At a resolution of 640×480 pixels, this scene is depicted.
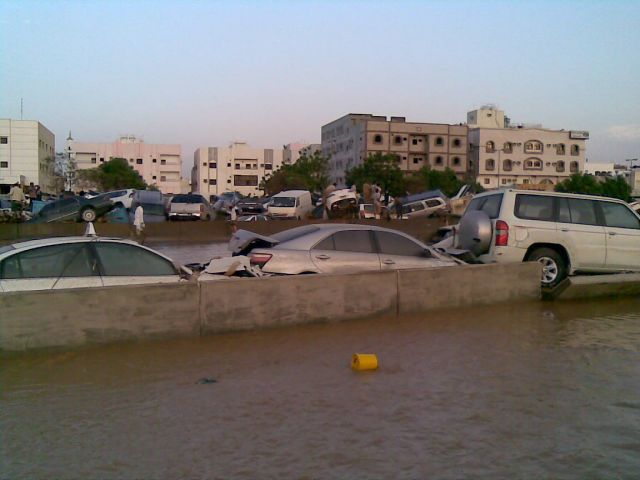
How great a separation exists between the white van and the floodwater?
81.3 ft

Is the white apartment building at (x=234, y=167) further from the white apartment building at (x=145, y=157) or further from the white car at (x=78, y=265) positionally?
the white car at (x=78, y=265)

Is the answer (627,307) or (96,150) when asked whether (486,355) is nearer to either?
(627,307)

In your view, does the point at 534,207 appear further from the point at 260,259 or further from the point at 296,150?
the point at 296,150

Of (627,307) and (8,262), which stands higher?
(8,262)

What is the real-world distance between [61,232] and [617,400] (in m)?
23.0

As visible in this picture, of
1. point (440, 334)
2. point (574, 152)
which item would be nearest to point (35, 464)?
point (440, 334)

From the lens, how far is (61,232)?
25.2 m

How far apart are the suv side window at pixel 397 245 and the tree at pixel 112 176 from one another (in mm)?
74486

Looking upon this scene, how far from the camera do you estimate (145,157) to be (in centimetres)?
11931

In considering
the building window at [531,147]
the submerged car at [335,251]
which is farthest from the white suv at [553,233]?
the building window at [531,147]

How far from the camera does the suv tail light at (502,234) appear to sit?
11750 millimetres

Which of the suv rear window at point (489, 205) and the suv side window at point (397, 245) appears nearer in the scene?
the suv side window at point (397, 245)

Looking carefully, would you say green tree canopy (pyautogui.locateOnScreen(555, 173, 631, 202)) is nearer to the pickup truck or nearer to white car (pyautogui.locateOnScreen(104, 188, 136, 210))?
the pickup truck

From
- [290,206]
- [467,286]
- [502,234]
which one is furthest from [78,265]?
[290,206]
